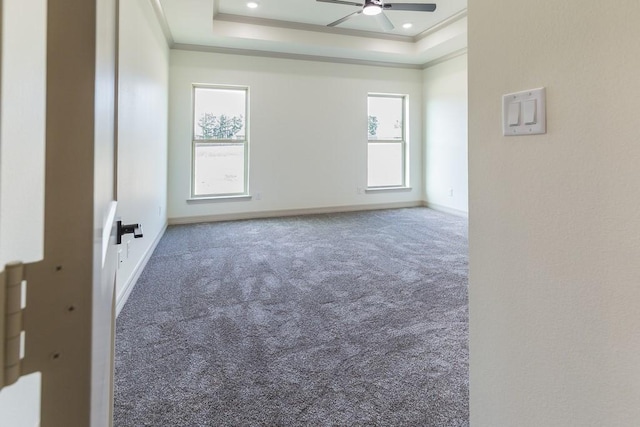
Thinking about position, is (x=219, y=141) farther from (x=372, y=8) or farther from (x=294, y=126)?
(x=372, y=8)

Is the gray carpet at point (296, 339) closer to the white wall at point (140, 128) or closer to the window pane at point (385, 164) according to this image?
the white wall at point (140, 128)

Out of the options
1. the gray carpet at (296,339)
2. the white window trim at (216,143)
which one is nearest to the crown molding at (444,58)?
the white window trim at (216,143)

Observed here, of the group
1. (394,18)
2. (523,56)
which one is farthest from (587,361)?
(394,18)

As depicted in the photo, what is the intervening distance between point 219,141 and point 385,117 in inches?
122

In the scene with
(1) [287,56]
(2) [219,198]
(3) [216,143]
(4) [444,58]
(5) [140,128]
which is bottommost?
(2) [219,198]

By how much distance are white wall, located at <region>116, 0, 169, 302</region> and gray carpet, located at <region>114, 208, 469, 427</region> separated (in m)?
0.32

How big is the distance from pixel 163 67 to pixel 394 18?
10.4 ft

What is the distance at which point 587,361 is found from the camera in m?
0.77

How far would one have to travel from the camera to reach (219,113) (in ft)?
18.0

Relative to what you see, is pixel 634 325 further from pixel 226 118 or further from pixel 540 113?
pixel 226 118

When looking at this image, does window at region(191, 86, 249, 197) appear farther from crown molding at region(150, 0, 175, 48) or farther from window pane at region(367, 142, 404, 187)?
window pane at region(367, 142, 404, 187)

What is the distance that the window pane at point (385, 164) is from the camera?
6516 millimetres

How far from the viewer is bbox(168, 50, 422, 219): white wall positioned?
17.1 feet

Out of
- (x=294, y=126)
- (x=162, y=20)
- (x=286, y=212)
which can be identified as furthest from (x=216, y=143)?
(x=162, y=20)
